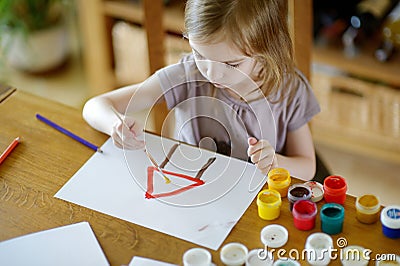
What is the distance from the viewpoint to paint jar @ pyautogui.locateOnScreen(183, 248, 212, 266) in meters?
1.00

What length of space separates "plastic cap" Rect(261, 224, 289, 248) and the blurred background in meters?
1.11

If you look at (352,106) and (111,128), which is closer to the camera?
(111,128)

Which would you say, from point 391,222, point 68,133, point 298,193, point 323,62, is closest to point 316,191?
point 298,193

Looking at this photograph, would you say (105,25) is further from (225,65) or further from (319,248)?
(319,248)

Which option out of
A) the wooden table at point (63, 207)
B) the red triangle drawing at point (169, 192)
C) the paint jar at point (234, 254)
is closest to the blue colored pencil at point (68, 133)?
the wooden table at point (63, 207)

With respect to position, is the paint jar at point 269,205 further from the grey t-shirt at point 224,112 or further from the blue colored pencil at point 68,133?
the blue colored pencil at point 68,133

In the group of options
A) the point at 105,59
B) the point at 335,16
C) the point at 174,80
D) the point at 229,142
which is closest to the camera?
the point at 229,142

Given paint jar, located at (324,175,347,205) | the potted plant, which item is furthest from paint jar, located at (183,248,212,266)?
the potted plant

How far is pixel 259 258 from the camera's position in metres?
1.00

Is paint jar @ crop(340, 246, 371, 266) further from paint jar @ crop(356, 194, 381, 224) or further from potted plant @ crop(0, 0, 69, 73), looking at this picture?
potted plant @ crop(0, 0, 69, 73)

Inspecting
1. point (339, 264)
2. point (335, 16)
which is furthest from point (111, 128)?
point (335, 16)

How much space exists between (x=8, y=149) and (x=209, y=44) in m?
0.40

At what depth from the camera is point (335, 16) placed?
2129mm

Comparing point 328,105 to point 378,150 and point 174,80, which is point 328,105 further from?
point 174,80
